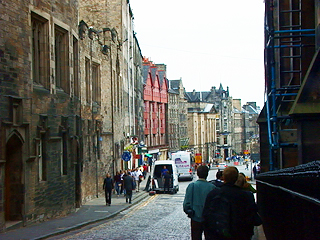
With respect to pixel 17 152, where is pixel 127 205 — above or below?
below

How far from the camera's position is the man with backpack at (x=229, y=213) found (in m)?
6.34

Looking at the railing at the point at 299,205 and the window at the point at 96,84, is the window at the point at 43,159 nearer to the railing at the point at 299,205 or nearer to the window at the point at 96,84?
the railing at the point at 299,205

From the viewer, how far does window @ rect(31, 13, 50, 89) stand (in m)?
19.1

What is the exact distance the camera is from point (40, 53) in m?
19.6

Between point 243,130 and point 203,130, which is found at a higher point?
point 203,130

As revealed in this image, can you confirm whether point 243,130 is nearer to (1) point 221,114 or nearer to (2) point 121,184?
(1) point 221,114

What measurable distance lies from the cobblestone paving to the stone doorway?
2.18 metres

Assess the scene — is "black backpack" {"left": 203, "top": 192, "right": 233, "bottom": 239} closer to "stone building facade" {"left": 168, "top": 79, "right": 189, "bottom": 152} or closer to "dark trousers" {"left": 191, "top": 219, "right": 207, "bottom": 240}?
"dark trousers" {"left": 191, "top": 219, "right": 207, "bottom": 240}

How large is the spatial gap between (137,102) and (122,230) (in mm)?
46269

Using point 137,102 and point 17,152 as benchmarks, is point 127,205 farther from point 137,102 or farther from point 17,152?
point 137,102

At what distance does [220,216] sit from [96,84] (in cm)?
2725

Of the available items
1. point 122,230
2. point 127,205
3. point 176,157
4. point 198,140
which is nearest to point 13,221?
point 122,230

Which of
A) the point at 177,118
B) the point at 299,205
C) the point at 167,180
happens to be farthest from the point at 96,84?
the point at 177,118

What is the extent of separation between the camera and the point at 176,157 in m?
53.4
